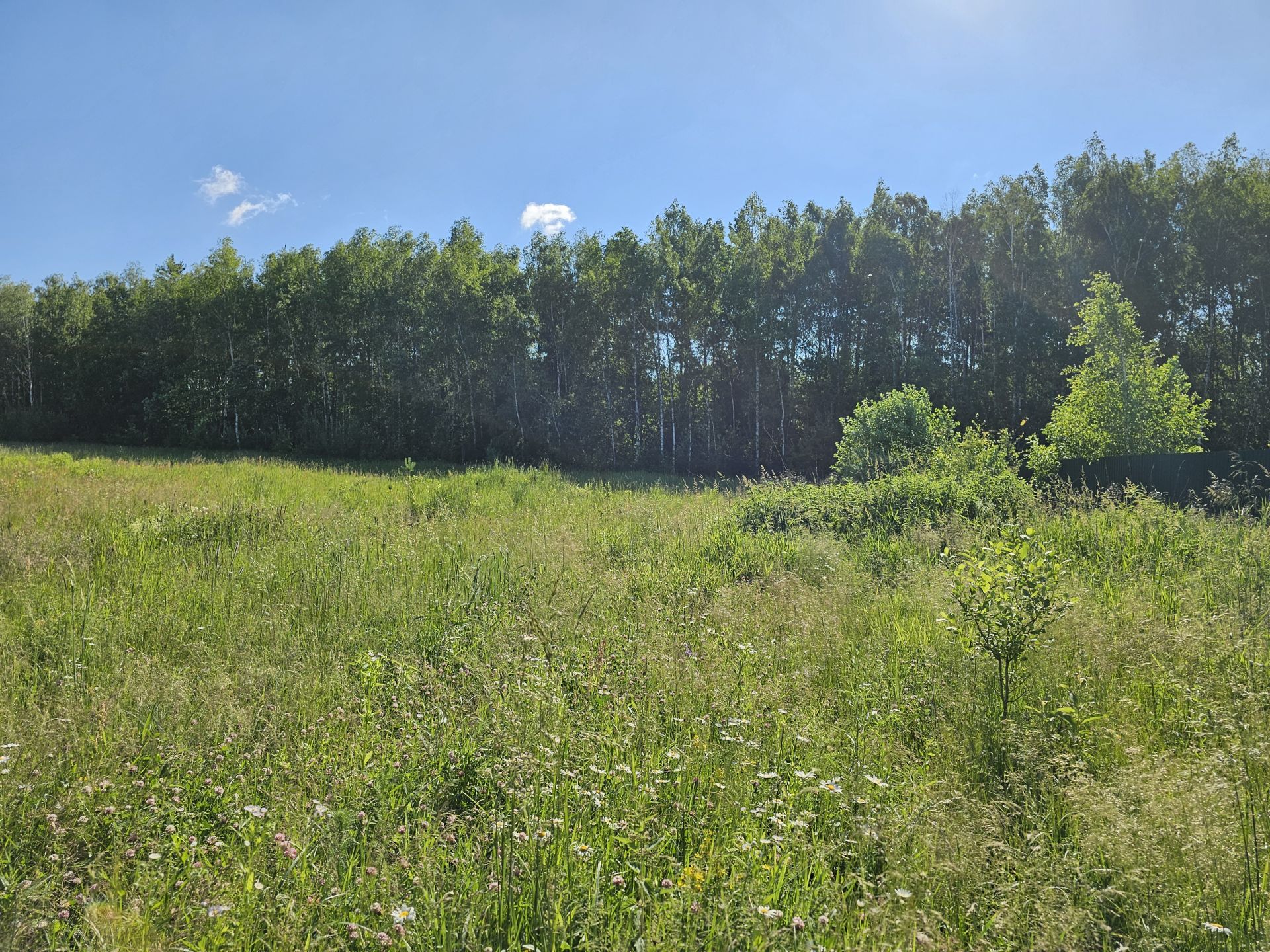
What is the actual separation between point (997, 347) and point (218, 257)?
1702 inches

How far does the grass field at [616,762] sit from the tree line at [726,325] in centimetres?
2735

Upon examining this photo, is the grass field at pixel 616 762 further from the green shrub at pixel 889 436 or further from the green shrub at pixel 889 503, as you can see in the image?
the green shrub at pixel 889 436

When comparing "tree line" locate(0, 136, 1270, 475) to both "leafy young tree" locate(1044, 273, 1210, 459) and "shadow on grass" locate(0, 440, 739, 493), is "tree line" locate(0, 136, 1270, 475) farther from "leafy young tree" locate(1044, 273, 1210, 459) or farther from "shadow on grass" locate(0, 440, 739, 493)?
"leafy young tree" locate(1044, 273, 1210, 459)

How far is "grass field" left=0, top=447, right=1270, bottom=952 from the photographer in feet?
7.35

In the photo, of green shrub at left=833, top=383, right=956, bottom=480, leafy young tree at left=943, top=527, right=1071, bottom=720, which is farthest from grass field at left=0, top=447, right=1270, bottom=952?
green shrub at left=833, top=383, right=956, bottom=480

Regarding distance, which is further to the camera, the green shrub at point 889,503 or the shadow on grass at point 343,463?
the shadow on grass at point 343,463

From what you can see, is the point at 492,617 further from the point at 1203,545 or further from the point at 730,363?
the point at 730,363

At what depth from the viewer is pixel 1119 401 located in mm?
15008

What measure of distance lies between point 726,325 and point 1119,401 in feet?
68.4

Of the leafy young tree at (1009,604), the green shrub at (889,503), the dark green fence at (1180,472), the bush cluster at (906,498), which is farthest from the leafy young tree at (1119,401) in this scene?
the leafy young tree at (1009,604)

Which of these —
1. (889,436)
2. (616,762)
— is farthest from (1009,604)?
(889,436)

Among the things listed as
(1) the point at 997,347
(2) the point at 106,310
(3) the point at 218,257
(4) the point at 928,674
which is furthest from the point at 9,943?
(2) the point at 106,310

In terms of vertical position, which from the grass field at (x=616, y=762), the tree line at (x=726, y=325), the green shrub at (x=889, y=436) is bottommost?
the grass field at (x=616, y=762)

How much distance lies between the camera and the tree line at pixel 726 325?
31828 millimetres
